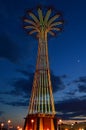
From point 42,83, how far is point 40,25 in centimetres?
1048

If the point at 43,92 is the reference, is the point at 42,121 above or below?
below

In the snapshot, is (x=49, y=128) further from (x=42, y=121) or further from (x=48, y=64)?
(x=48, y=64)

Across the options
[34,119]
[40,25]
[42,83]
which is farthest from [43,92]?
[40,25]

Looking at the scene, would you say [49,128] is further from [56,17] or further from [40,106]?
[56,17]

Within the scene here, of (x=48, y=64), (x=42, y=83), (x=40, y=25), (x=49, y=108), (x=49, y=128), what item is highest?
(x=40, y=25)

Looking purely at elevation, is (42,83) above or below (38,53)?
below

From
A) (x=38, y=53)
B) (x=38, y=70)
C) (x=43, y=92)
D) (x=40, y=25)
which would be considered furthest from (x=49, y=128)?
(x=40, y=25)

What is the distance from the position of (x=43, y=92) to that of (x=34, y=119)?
4.93 meters

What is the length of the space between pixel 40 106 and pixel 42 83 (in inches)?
158

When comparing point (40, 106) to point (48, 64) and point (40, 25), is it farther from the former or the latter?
point (40, 25)

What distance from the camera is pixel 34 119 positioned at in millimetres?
49250

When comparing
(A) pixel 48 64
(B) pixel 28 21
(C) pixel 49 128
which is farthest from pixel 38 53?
(C) pixel 49 128

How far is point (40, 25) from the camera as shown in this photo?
5128 cm

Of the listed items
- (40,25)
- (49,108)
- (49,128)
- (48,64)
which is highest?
(40,25)
